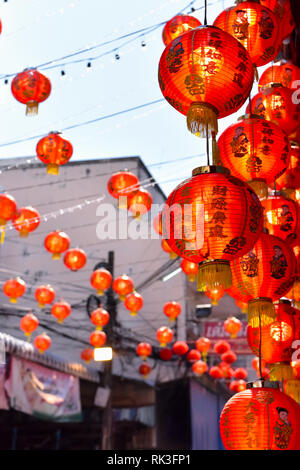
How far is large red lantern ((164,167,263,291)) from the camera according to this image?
3191 mm

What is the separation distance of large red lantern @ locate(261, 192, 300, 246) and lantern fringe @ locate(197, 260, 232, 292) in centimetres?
163

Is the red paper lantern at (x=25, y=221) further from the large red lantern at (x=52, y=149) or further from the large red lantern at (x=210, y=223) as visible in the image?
→ the large red lantern at (x=210, y=223)

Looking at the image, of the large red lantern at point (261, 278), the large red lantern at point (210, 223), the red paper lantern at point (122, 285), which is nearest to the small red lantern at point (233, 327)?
the red paper lantern at point (122, 285)

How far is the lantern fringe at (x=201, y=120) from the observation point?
3506 millimetres

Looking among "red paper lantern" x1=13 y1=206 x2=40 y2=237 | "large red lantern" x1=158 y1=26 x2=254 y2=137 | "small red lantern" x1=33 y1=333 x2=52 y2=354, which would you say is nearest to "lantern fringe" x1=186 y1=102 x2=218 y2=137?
"large red lantern" x1=158 y1=26 x2=254 y2=137

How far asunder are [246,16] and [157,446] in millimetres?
19924

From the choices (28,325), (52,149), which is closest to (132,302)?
(28,325)

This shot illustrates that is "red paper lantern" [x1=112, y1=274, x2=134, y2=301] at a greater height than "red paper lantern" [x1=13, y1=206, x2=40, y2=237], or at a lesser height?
lesser

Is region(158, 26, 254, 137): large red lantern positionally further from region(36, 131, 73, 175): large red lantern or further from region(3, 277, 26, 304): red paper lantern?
region(3, 277, 26, 304): red paper lantern

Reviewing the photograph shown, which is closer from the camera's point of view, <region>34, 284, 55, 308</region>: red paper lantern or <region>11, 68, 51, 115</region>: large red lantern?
<region>11, 68, 51, 115</region>: large red lantern

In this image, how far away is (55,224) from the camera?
21.8 m

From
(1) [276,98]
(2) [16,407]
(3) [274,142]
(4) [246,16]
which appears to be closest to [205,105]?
(3) [274,142]

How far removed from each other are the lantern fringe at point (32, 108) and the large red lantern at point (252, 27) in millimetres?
3661

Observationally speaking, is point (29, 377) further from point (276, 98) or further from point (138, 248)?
point (138, 248)
